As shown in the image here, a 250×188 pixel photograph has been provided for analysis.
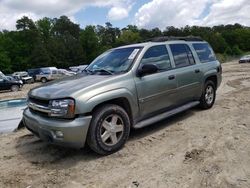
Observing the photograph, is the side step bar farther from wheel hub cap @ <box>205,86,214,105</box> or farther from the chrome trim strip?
the chrome trim strip

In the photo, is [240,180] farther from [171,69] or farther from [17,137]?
[17,137]

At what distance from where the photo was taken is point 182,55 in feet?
23.9

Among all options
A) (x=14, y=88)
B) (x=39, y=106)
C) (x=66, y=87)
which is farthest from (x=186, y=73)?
(x=14, y=88)

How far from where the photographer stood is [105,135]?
5.23 meters

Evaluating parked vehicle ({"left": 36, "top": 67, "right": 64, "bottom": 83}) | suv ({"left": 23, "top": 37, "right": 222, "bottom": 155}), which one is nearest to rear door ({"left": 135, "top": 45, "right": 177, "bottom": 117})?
suv ({"left": 23, "top": 37, "right": 222, "bottom": 155})

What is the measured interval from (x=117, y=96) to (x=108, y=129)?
57cm

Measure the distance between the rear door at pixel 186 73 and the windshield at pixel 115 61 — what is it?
111cm

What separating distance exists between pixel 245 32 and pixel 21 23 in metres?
85.6

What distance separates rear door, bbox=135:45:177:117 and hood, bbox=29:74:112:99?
29.5 inches

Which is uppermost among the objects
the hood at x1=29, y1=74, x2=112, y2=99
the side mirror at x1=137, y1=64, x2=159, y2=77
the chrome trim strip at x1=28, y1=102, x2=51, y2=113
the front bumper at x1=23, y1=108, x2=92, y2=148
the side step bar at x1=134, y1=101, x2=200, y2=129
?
the side mirror at x1=137, y1=64, x2=159, y2=77

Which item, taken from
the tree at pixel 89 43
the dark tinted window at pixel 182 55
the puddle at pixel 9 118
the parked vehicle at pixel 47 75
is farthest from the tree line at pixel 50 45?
the dark tinted window at pixel 182 55

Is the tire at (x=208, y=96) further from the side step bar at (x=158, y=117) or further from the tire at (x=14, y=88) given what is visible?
→ the tire at (x=14, y=88)

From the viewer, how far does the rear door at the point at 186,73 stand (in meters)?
6.89

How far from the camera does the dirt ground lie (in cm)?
432
